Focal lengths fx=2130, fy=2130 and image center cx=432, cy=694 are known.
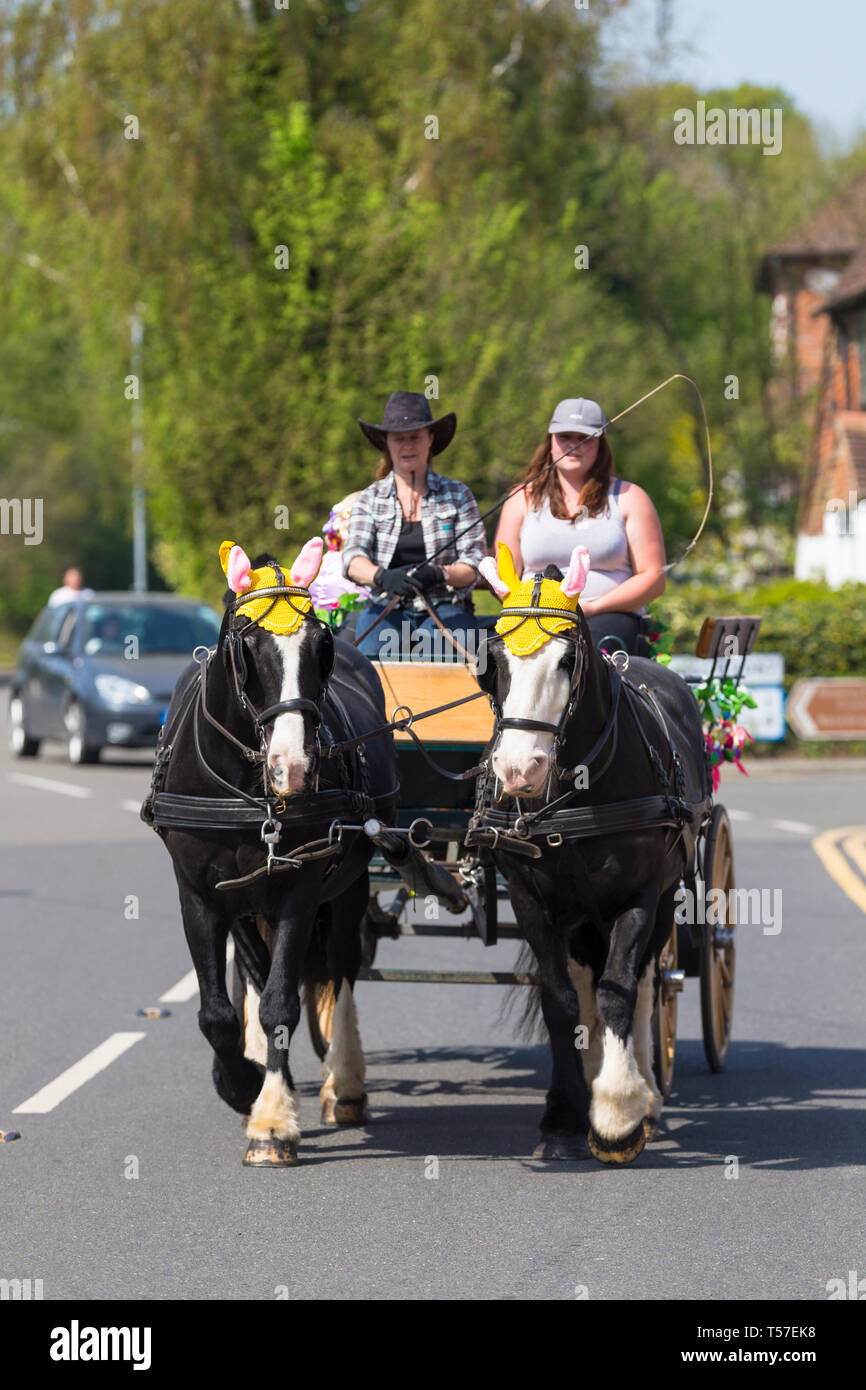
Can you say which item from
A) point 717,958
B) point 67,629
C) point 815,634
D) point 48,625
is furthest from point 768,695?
point 717,958

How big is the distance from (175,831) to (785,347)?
167 ft

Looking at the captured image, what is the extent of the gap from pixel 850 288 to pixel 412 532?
37.3 m

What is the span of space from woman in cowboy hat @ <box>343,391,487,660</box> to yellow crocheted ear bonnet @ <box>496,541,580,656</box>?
191 centimetres

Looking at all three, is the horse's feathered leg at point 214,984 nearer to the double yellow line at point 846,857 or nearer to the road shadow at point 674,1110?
the road shadow at point 674,1110

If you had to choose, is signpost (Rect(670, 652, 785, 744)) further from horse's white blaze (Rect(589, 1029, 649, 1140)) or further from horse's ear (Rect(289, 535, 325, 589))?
horse's ear (Rect(289, 535, 325, 589))

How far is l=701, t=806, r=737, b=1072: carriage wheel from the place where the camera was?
25.9 feet

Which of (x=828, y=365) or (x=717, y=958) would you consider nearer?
(x=717, y=958)

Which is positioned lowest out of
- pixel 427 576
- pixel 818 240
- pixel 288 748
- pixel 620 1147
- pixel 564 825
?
pixel 620 1147

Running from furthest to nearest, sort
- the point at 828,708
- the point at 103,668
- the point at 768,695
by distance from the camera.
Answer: the point at 828,708
the point at 768,695
the point at 103,668

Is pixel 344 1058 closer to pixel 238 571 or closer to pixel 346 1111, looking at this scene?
pixel 346 1111

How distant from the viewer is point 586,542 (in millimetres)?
7547

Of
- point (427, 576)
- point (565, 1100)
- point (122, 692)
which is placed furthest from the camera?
point (122, 692)

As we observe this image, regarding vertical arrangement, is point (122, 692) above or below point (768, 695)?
above

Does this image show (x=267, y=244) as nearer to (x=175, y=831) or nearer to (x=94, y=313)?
(x=94, y=313)
